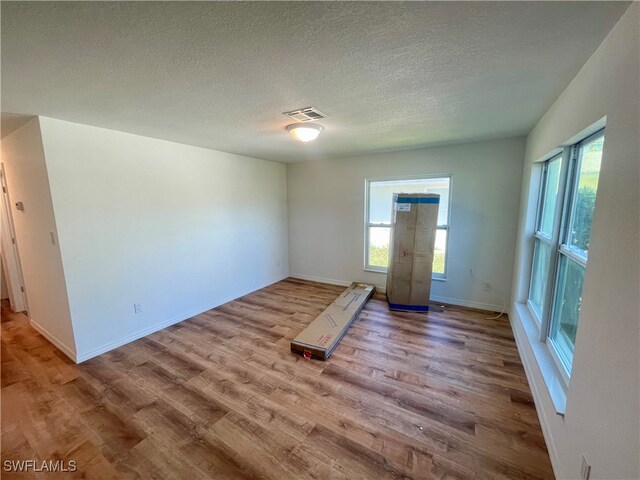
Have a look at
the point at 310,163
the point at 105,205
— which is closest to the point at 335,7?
the point at 105,205

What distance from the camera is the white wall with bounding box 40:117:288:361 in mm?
2381

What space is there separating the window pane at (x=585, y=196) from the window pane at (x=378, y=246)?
2.48m

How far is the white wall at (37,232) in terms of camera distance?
230 cm

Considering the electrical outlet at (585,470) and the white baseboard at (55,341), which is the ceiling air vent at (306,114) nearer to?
the electrical outlet at (585,470)

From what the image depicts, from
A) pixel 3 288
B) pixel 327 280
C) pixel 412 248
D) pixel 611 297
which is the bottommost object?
pixel 327 280

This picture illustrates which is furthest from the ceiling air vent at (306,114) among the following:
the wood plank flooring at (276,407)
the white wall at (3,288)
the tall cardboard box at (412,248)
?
the white wall at (3,288)

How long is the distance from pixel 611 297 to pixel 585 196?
1.02 meters

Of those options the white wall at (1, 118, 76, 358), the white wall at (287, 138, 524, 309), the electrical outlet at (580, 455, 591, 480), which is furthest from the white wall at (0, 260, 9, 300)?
the electrical outlet at (580, 455, 591, 480)

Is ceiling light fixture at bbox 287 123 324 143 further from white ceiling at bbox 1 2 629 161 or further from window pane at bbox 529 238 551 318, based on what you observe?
window pane at bbox 529 238 551 318

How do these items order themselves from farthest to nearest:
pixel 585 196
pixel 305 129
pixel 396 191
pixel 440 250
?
pixel 396 191 → pixel 440 250 → pixel 305 129 → pixel 585 196

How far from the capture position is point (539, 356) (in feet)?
6.44

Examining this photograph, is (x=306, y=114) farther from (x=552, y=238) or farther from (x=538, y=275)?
(x=538, y=275)

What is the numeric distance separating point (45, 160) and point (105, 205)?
21.6 inches


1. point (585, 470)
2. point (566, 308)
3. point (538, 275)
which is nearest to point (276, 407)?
point (585, 470)
